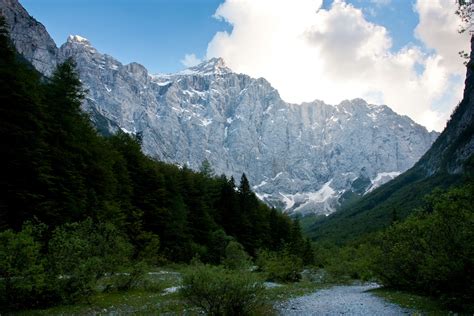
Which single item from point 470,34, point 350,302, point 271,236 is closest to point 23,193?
point 350,302

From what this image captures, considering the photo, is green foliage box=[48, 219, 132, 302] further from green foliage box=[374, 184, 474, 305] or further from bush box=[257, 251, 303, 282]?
bush box=[257, 251, 303, 282]

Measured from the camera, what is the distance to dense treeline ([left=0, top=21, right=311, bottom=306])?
22.6 meters

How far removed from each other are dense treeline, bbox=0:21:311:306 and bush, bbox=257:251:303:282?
12062 mm

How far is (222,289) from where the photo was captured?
17.8 m

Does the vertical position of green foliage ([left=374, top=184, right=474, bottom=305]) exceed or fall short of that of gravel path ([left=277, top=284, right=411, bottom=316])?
it exceeds it

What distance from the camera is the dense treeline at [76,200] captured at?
22594 millimetres

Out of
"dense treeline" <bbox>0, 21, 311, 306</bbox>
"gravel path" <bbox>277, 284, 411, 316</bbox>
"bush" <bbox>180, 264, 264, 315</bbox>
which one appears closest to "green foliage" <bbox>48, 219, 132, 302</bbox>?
"dense treeline" <bbox>0, 21, 311, 306</bbox>

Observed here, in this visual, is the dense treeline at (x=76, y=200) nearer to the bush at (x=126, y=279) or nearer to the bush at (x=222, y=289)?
the bush at (x=126, y=279)

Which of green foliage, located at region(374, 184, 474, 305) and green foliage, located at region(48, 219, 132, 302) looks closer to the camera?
green foliage, located at region(374, 184, 474, 305)

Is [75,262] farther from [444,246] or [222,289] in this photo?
[444,246]

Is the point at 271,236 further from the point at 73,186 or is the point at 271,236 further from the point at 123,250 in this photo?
the point at 123,250

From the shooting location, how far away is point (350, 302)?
3028 centimetres

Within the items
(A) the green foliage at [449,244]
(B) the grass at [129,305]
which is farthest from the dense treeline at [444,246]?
(B) the grass at [129,305]

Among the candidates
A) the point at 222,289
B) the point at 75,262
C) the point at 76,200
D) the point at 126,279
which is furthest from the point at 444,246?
the point at 76,200
